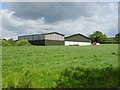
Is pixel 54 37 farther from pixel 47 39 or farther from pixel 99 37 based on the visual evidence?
pixel 99 37

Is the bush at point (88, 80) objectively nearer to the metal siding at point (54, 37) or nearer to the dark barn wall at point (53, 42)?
the dark barn wall at point (53, 42)

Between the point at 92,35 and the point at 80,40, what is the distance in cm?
1652

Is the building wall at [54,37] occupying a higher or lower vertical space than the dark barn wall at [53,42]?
higher

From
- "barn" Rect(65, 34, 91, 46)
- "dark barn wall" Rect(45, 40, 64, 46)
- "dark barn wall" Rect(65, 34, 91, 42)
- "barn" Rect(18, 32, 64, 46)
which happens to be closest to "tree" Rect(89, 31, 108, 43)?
"barn" Rect(65, 34, 91, 46)

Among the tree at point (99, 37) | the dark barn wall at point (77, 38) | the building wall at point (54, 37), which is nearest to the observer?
the building wall at point (54, 37)

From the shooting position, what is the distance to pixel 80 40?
66.6 metres

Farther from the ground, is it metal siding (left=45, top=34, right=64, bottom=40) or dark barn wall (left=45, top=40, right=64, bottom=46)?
metal siding (left=45, top=34, right=64, bottom=40)

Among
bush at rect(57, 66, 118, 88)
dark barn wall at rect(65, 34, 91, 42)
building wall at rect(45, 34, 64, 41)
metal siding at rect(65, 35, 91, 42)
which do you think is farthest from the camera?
metal siding at rect(65, 35, 91, 42)

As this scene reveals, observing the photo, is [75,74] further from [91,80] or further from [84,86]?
[84,86]

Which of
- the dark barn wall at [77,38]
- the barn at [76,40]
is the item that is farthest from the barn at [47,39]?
the dark barn wall at [77,38]

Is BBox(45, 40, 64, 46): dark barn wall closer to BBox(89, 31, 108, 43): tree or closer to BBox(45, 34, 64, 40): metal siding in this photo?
BBox(45, 34, 64, 40): metal siding

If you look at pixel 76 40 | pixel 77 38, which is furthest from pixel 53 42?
pixel 77 38

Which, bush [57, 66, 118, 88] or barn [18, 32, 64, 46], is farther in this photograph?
barn [18, 32, 64, 46]

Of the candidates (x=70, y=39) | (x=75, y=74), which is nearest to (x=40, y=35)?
(x=70, y=39)
